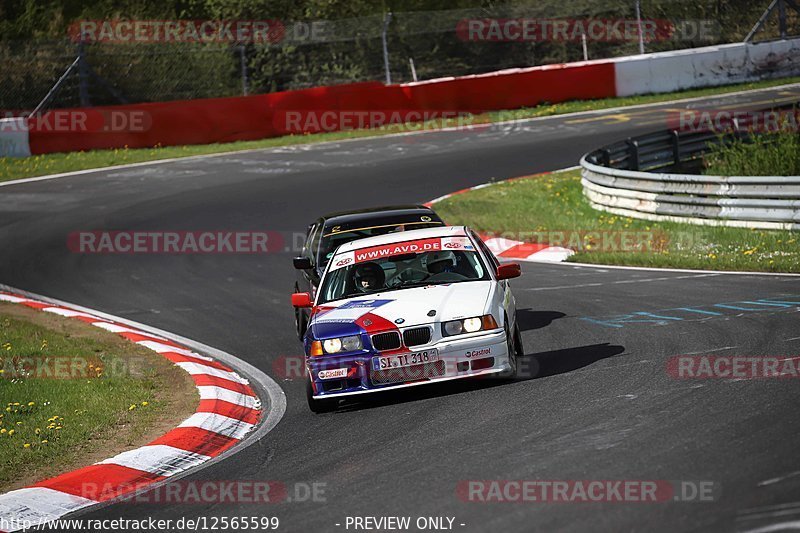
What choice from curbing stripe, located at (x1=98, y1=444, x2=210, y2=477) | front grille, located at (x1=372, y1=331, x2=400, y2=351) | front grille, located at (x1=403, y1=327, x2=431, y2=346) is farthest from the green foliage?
curbing stripe, located at (x1=98, y1=444, x2=210, y2=477)

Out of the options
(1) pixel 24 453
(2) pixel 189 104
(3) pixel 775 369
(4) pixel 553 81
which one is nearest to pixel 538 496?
(3) pixel 775 369

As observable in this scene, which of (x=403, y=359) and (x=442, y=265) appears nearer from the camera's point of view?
(x=403, y=359)

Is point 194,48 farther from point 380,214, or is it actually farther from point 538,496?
point 538,496

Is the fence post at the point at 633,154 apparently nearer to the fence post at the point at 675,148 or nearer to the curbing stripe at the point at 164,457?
the fence post at the point at 675,148

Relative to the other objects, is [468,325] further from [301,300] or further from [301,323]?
[301,323]

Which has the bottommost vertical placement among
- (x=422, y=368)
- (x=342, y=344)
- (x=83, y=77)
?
(x=422, y=368)

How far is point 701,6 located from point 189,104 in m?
19.0

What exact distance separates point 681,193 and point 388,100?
14.0 m

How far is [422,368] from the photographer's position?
8797mm

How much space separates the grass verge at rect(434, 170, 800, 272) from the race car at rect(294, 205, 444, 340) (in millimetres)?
4622

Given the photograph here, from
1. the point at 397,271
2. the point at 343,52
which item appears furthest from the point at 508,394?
the point at 343,52

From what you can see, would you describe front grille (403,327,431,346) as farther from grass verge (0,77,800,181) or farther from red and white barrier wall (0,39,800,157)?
red and white barrier wall (0,39,800,157)

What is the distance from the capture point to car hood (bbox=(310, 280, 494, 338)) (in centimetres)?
894

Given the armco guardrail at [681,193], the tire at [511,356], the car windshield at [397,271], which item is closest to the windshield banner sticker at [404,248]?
the car windshield at [397,271]
